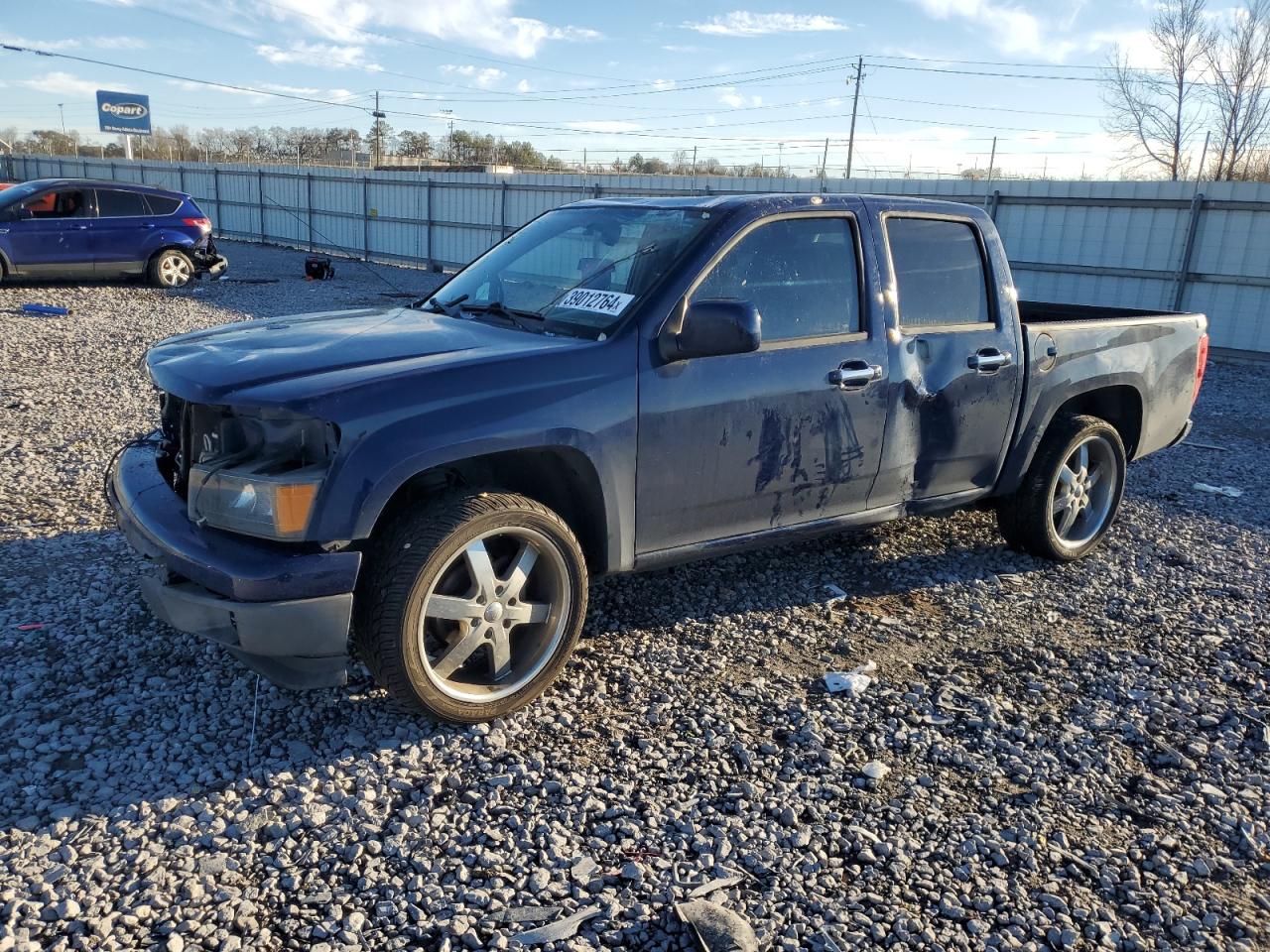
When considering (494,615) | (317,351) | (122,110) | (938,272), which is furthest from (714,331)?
(122,110)

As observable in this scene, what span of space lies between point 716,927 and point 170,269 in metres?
16.3

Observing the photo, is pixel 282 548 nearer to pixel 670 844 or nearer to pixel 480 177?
pixel 670 844

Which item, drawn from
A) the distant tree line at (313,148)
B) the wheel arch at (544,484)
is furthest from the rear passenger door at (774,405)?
the distant tree line at (313,148)

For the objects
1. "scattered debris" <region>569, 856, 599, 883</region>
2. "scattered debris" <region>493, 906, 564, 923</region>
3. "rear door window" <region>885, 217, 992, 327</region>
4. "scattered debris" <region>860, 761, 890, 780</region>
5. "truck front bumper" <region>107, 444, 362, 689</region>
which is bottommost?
"scattered debris" <region>493, 906, 564, 923</region>

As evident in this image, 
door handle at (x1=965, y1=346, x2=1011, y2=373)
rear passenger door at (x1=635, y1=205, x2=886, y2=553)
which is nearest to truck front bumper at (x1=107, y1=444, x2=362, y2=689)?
rear passenger door at (x1=635, y1=205, x2=886, y2=553)

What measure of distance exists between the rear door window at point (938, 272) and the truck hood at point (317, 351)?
68.8 inches

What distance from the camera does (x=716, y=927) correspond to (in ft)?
8.14

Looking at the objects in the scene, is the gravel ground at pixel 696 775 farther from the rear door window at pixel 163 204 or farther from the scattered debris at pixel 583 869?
the rear door window at pixel 163 204

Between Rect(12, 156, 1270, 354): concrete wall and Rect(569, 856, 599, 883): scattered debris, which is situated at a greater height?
Rect(12, 156, 1270, 354): concrete wall

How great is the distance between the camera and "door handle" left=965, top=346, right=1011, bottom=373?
4562 millimetres

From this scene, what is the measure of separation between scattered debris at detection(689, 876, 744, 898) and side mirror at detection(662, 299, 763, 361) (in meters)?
1.81

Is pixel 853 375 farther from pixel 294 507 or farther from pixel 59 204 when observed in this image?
pixel 59 204

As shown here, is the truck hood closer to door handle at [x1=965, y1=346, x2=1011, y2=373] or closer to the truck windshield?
the truck windshield

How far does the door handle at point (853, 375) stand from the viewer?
4.02m
